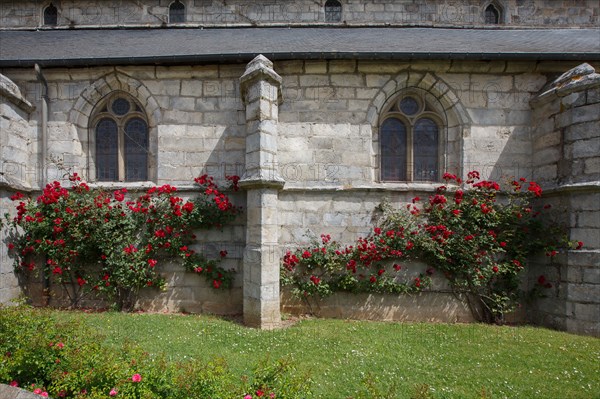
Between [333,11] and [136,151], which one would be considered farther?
[333,11]

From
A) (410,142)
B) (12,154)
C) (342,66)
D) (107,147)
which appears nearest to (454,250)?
(410,142)

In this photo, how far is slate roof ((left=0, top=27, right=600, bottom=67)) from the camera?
18.6ft

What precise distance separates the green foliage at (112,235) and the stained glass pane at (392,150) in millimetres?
2846

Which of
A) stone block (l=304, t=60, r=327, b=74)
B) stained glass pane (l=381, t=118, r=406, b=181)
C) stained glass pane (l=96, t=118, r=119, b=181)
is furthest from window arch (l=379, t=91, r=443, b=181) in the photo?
stained glass pane (l=96, t=118, r=119, b=181)

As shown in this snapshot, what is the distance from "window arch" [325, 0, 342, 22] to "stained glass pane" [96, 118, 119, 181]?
20.0 feet

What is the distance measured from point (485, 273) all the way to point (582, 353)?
1.53 meters

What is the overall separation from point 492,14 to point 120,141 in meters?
9.82

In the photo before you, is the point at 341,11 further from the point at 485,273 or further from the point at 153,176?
Answer: the point at 485,273

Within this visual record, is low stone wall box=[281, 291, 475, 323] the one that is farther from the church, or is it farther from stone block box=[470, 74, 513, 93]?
stone block box=[470, 74, 513, 93]

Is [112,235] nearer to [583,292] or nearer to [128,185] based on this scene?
[128,185]

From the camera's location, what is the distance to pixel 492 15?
870cm

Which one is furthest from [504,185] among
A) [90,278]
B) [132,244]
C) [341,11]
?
A: [90,278]

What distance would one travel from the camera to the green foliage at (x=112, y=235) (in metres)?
5.46

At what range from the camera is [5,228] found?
211 inches
